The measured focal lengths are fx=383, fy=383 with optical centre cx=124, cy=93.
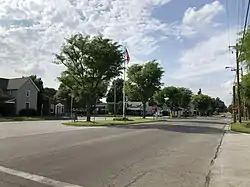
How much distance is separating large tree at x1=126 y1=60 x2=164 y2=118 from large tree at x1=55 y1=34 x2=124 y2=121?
2668 centimetres

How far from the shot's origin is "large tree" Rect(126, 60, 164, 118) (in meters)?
77.3

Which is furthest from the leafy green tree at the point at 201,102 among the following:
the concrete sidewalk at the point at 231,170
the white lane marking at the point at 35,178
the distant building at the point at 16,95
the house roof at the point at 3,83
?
the white lane marking at the point at 35,178

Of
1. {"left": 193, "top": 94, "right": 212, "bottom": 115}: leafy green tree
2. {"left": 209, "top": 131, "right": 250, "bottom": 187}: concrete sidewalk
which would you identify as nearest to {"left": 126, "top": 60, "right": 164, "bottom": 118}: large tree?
{"left": 209, "top": 131, "right": 250, "bottom": 187}: concrete sidewalk

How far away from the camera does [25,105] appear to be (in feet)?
243

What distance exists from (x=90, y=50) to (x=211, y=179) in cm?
3885

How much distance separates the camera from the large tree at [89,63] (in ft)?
157

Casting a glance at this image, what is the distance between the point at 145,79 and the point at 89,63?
101ft

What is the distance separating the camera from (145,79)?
254ft

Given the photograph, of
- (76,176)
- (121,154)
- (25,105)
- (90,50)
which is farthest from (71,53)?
(76,176)

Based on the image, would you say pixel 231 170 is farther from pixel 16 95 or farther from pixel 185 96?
pixel 185 96

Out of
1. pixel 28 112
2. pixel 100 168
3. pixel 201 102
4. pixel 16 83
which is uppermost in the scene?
pixel 16 83

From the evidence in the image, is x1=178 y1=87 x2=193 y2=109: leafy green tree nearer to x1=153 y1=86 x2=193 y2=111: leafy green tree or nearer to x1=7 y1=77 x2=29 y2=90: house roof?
x1=153 y1=86 x2=193 y2=111: leafy green tree

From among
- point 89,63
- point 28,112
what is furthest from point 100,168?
point 28,112

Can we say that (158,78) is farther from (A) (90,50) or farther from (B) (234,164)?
(B) (234,164)
